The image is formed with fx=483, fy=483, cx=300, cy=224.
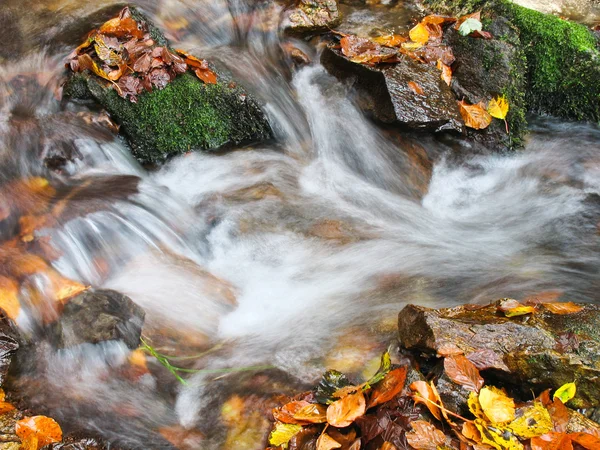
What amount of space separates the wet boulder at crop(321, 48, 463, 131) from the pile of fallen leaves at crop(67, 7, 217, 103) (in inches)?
64.9

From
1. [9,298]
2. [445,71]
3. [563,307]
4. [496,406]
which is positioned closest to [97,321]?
[9,298]

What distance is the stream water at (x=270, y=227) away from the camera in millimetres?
3295

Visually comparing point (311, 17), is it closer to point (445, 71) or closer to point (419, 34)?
point (419, 34)

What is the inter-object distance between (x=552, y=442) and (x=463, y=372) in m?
0.50

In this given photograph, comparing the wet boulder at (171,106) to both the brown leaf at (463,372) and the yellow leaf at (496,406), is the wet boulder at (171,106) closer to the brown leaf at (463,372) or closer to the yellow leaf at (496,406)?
the brown leaf at (463,372)

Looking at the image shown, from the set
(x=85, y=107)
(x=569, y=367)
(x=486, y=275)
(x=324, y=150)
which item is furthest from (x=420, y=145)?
(x=85, y=107)

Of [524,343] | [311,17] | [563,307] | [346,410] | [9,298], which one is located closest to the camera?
[346,410]

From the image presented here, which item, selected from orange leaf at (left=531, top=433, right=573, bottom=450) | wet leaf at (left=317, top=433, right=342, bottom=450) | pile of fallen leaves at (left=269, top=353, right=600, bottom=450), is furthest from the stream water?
orange leaf at (left=531, top=433, right=573, bottom=450)

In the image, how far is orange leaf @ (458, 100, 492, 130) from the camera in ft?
15.9

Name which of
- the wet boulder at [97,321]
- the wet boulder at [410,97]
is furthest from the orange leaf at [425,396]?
the wet boulder at [410,97]

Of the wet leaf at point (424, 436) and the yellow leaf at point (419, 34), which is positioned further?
the yellow leaf at point (419, 34)

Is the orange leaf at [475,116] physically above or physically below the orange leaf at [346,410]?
above

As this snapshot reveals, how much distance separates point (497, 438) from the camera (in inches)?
93.9

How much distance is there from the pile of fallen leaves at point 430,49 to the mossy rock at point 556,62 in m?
0.33
